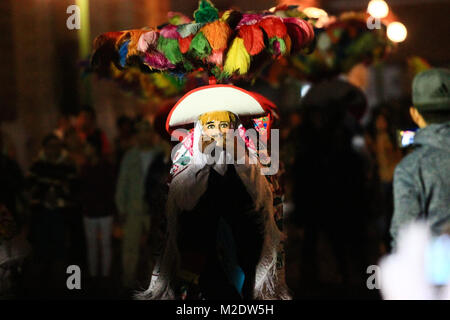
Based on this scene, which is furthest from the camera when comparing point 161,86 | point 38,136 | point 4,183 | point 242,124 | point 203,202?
point 38,136

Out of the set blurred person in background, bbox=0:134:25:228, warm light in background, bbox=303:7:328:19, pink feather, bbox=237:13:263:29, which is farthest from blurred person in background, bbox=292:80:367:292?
pink feather, bbox=237:13:263:29

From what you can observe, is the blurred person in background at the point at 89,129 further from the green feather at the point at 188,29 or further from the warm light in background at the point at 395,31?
the green feather at the point at 188,29

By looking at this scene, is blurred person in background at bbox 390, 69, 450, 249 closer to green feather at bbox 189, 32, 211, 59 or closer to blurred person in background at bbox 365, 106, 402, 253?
green feather at bbox 189, 32, 211, 59

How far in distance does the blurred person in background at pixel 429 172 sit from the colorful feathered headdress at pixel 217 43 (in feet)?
2.69

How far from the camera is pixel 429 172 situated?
3.45 m

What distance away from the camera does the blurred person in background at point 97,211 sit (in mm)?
7340

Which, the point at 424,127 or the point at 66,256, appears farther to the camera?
the point at 66,256

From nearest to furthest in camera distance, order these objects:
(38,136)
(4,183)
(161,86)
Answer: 1. (161,86)
2. (4,183)
3. (38,136)

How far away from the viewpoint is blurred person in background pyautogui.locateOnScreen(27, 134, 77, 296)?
285 inches

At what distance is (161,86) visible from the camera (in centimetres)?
611

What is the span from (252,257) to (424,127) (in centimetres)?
117
